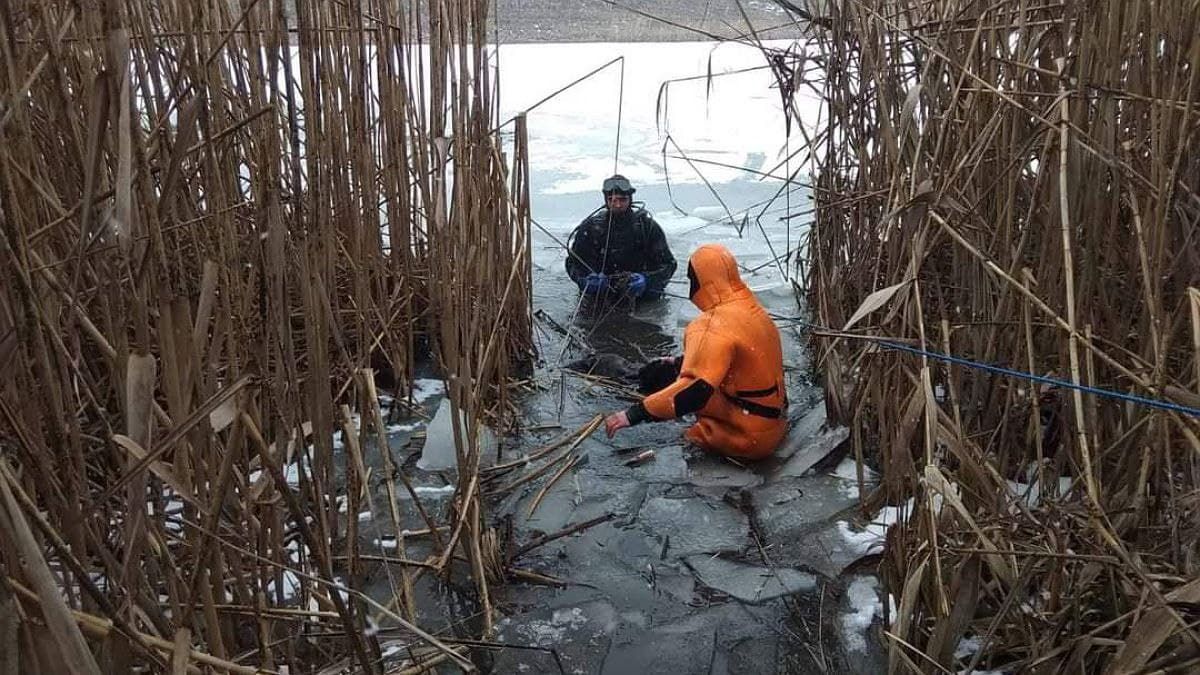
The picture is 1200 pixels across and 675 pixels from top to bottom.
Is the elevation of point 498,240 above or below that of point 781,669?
above

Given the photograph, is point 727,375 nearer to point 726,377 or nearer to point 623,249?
point 726,377

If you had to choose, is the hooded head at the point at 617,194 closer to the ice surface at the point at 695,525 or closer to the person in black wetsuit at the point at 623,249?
the person in black wetsuit at the point at 623,249

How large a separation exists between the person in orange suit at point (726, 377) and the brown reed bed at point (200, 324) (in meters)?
0.60

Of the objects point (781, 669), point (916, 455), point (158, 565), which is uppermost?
point (158, 565)

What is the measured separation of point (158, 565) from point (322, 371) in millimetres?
395

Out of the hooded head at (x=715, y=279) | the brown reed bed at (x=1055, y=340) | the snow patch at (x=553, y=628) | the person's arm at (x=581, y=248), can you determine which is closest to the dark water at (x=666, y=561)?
the snow patch at (x=553, y=628)

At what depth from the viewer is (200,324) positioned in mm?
1264

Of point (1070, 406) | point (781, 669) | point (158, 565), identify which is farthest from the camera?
point (781, 669)

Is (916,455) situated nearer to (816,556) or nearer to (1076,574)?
(816,556)

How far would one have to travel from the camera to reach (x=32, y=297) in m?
1.03

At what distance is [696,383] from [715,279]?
364 millimetres

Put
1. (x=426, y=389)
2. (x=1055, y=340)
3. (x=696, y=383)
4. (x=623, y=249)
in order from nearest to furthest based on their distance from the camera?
1. (x=1055, y=340)
2. (x=696, y=383)
3. (x=426, y=389)
4. (x=623, y=249)

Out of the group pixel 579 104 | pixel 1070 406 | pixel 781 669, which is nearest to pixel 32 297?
pixel 781 669

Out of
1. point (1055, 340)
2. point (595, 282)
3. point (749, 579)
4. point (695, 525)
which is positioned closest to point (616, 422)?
point (695, 525)
